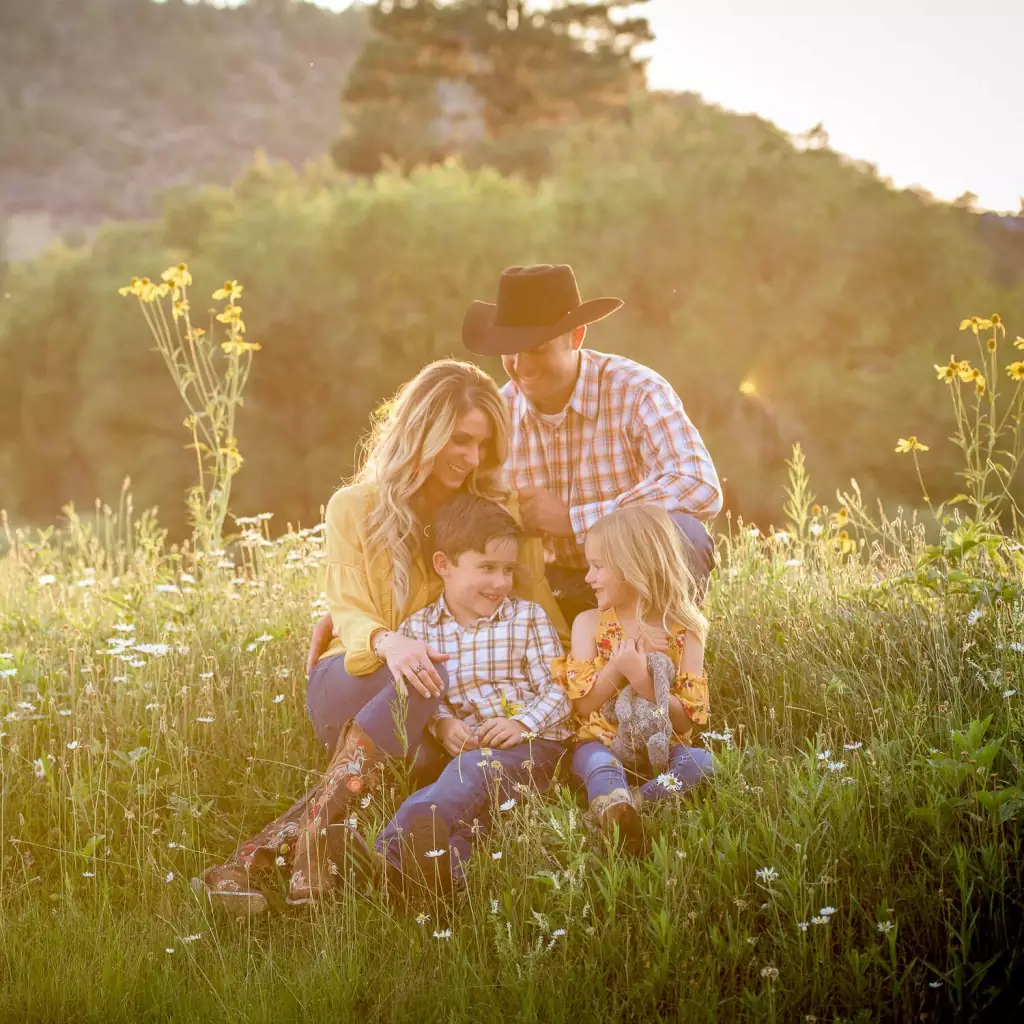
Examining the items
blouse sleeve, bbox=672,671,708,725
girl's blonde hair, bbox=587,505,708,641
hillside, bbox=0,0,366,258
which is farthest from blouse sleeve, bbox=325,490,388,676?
hillside, bbox=0,0,366,258

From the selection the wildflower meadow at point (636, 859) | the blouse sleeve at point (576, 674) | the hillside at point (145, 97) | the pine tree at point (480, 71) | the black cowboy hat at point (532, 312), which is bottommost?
the wildflower meadow at point (636, 859)

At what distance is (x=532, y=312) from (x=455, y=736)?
1.71 metres

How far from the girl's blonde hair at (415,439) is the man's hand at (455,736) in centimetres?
53

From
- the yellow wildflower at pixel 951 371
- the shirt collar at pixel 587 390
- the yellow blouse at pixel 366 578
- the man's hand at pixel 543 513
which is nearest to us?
the yellow blouse at pixel 366 578

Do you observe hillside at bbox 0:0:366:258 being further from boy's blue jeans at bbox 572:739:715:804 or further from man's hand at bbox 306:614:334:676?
boy's blue jeans at bbox 572:739:715:804

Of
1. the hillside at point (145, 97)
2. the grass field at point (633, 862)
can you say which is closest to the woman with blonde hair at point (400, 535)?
the grass field at point (633, 862)

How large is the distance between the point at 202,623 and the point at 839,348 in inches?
543

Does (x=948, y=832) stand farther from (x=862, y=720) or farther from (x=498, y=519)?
(x=498, y=519)

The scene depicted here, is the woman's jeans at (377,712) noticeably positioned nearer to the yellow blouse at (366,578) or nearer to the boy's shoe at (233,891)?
the yellow blouse at (366,578)

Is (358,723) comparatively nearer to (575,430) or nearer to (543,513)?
(543,513)

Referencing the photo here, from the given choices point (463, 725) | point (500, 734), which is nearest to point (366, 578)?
point (463, 725)

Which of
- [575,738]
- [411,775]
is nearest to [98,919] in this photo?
[411,775]

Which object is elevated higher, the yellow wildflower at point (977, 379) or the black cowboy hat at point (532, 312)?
the black cowboy hat at point (532, 312)

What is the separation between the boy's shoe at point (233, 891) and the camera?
10.8ft
